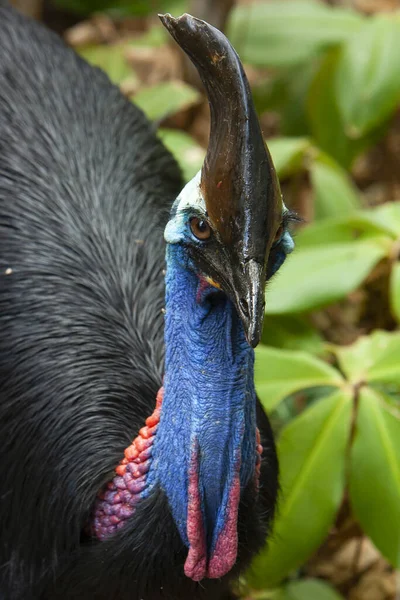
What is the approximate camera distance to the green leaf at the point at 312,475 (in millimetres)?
2105

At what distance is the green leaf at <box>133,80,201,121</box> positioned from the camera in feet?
9.63

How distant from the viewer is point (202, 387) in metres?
1.44

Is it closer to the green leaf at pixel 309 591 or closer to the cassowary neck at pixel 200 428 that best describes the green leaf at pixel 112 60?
the green leaf at pixel 309 591

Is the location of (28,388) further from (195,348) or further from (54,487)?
(195,348)

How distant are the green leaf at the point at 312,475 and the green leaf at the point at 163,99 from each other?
115cm

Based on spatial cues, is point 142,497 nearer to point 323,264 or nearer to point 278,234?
point 278,234

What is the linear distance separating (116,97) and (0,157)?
428 mm

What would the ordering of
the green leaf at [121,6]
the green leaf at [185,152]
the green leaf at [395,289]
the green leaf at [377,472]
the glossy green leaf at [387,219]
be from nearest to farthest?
the green leaf at [377,472], the green leaf at [395,289], the glossy green leaf at [387,219], the green leaf at [185,152], the green leaf at [121,6]

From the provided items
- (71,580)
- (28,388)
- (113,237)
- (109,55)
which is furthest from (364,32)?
(71,580)

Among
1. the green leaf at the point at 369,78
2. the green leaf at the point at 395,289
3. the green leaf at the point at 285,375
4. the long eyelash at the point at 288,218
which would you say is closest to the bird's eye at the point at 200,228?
the long eyelash at the point at 288,218

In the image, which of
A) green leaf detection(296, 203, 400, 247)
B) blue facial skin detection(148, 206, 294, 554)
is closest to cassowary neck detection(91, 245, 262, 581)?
blue facial skin detection(148, 206, 294, 554)

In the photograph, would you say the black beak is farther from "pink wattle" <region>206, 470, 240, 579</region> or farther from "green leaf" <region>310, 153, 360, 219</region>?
"green leaf" <region>310, 153, 360, 219</region>

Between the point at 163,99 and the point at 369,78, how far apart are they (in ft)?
2.00

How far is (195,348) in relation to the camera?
4.74ft
